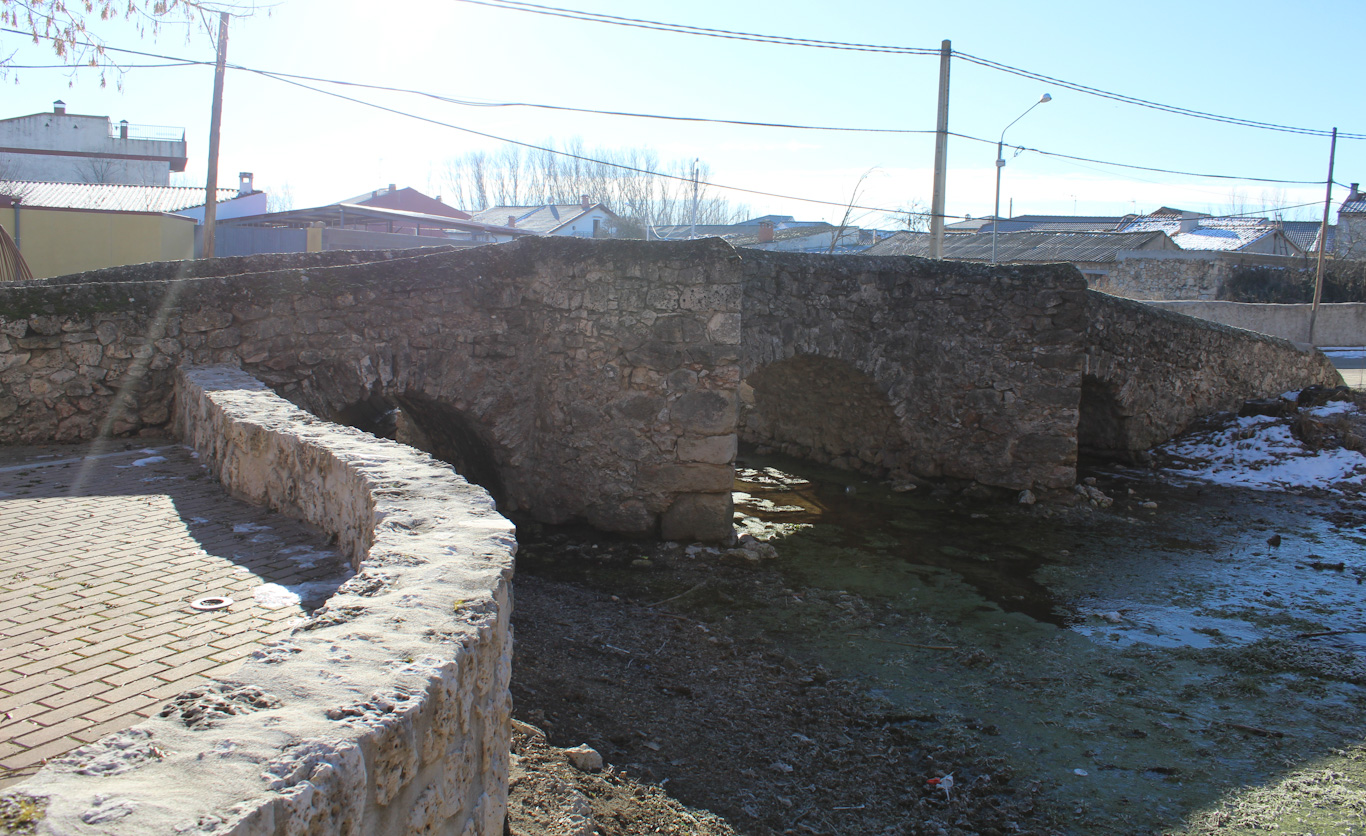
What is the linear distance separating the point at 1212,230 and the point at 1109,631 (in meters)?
28.9

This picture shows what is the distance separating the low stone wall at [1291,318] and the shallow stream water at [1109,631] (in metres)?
10.7

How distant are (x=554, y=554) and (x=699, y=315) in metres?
2.21

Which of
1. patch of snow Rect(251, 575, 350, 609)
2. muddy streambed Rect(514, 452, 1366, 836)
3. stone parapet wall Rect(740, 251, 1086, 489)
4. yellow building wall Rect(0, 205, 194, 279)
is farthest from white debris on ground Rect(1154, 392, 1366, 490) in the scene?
yellow building wall Rect(0, 205, 194, 279)

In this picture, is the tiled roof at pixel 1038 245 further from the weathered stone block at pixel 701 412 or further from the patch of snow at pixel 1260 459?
the weathered stone block at pixel 701 412

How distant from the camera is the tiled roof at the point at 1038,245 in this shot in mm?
26391

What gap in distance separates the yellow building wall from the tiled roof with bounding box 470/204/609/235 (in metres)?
15.5

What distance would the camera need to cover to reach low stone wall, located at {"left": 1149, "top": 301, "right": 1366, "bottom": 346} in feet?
64.3

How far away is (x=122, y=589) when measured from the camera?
9.46 ft

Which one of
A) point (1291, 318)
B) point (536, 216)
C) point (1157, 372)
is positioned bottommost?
point (1157, 372)

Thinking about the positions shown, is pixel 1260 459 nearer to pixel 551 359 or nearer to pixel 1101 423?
pixel 1101 423

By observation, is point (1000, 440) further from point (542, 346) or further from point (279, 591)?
point (279, 591)

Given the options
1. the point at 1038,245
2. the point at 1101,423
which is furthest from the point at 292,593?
the point at 1038,245

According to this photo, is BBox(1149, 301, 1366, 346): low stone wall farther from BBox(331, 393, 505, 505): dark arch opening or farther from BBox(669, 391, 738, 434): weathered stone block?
BBox(331, 393, 505, 505): dark arch opening

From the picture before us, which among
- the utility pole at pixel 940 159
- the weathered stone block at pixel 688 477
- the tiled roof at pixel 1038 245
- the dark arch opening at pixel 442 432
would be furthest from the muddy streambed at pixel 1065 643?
the tiled roof at pixel 1038 245
